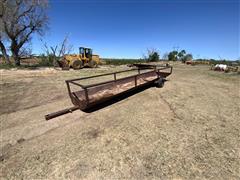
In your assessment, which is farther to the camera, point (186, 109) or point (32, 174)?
point (186, 109)

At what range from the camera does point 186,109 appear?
3.54 metres

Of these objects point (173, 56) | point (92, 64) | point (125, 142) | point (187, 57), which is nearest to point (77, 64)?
point (92, 64)

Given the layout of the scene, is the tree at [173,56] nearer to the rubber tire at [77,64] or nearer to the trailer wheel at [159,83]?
the rubber tire at [77,64]

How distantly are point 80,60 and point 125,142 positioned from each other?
544 inches

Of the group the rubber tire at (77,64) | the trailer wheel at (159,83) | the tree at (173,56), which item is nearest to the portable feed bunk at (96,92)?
the trailer wheel at (159,83)

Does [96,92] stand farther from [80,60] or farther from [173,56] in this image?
[173,56]

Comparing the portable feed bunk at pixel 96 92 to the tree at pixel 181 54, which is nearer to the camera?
the portable feed bunk at pixel 96 92

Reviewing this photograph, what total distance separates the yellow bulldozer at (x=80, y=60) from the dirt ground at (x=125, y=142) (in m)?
11.0

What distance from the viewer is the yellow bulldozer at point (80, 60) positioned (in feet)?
46.5

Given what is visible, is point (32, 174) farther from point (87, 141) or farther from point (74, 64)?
point (74, 64)

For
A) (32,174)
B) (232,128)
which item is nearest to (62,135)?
(32,174)

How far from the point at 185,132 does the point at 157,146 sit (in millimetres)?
748

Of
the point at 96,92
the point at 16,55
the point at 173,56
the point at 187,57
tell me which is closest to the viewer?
the point at 96,92

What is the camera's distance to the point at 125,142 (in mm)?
2234
